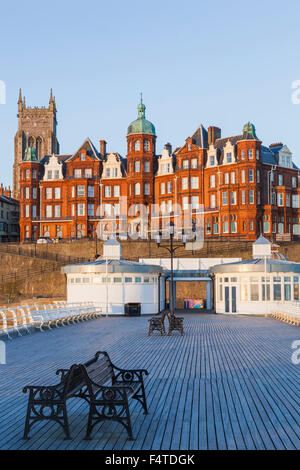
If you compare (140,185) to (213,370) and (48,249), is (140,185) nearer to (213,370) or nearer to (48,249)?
(48,249)

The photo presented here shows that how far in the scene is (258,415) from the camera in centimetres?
945

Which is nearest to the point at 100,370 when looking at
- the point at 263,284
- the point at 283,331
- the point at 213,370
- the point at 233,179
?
the point at 213,370

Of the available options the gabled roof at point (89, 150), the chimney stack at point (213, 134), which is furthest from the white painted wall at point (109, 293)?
the gabled roof at point (89, 150)

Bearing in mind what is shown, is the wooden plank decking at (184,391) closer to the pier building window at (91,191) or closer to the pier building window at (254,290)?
the pier building window at (254,290)

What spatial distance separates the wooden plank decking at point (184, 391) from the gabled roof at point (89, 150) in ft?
211

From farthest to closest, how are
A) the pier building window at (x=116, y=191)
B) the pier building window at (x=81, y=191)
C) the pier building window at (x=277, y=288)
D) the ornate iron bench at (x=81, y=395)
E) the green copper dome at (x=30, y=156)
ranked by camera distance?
the green copper dome at (x=30, y=156) < the pier building window at (x=116, y=191) < the pier building window at (x=81, y=191) < the pier building window at (x=277, y=288) < the ornate iron bench at (x=81, y=395)

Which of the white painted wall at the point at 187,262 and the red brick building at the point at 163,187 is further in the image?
the red brick building at the point at 163,187

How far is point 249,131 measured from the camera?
7412cm

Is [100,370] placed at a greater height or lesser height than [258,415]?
greater

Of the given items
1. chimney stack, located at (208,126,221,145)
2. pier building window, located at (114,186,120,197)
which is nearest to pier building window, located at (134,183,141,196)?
pier building window, located at (114,186,120,197)

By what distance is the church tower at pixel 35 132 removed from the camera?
13062 centimetres

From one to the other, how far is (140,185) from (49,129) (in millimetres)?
58330

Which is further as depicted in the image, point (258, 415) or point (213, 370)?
point (213, 370)

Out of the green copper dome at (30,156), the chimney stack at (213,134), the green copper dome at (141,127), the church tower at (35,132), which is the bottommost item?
the green copper dome at (30,156)
